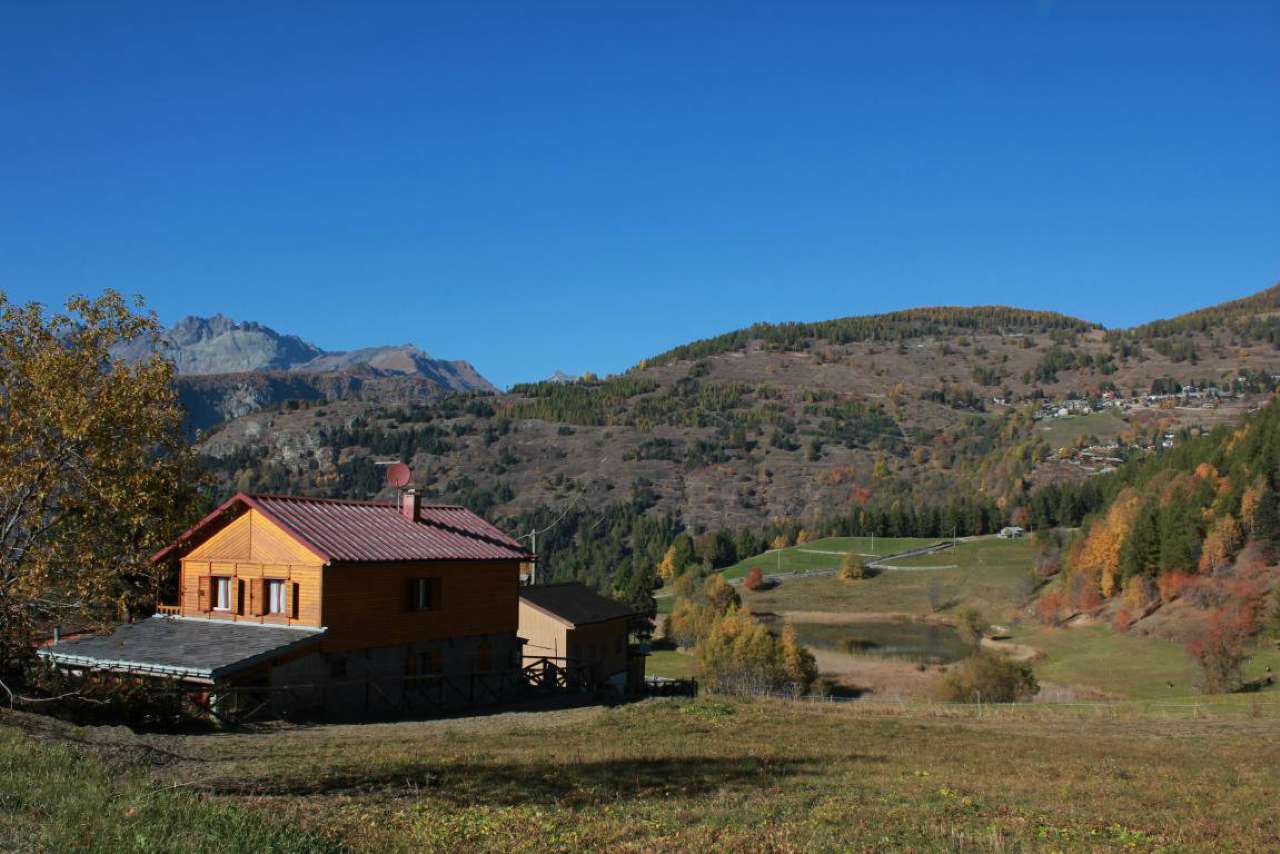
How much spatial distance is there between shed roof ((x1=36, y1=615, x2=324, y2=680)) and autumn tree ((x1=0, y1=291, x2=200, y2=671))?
15.5ft

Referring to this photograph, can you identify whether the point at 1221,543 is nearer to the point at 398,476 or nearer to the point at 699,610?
the point at 699,610

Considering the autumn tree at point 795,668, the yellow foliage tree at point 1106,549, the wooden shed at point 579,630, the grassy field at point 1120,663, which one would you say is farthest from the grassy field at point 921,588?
the wooden shed at point 579,630

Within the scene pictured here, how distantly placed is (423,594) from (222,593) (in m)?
6.92

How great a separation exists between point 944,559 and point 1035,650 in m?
62.1

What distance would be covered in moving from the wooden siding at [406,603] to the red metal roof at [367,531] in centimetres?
40

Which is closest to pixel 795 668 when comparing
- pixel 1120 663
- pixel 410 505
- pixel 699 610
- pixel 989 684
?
pixel 989 684

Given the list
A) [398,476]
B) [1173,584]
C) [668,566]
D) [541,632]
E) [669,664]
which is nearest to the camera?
[398,476]

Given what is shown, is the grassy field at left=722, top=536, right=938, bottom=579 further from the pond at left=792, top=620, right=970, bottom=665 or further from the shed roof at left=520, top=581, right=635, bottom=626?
the shed roof at left=520, top=581, right=635, bottom=626

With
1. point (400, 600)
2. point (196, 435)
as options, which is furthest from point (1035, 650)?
point (196, 435)

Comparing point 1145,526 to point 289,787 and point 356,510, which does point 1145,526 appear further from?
point 289,787

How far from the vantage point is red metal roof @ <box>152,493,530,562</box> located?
33.1 meters

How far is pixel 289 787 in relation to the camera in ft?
47.8

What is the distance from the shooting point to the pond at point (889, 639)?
9756cm

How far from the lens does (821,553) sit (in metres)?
172
